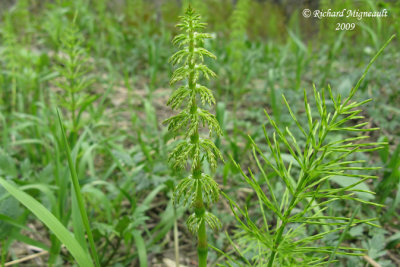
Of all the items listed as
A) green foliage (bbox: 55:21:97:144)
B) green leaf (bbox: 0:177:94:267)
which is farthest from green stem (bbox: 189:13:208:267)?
green foliage (bbox: 55:21:97:144)

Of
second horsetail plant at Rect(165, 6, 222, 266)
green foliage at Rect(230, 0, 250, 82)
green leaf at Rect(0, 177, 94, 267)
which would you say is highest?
green foliage at Rect(230, 0, 250, 82)

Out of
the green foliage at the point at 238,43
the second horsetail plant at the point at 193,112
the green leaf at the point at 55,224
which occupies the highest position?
the green foliage at the point at 238,43

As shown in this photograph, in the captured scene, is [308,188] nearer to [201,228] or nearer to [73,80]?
[201,228]

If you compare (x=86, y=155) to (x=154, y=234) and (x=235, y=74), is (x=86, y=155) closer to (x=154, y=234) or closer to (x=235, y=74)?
(x=154, y=234)

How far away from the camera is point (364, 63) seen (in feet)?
11.5

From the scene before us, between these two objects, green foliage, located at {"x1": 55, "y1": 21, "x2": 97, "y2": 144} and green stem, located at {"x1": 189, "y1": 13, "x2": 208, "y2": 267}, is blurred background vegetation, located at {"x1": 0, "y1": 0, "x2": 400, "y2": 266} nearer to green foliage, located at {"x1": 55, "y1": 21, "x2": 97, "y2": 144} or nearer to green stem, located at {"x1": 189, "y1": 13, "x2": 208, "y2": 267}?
green foliage, located at {"x1": 55, "y1": 21, "x2": 97, "y2": 144}

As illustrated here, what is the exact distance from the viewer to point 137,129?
2676 mm

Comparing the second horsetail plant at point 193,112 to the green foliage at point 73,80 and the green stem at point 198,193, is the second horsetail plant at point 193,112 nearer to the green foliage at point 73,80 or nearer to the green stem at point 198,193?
the green stem at point 198,193

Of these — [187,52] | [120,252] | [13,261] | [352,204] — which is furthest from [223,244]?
[187,52]

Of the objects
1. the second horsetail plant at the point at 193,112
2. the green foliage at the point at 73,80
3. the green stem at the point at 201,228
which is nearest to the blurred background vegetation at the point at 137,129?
the green foliage at the point at 73,80

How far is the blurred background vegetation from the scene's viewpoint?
1558 millimetres

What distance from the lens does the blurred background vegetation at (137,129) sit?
5.11 ft

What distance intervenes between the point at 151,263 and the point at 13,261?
61cm

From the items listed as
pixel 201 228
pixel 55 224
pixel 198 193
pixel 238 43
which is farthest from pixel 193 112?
pixel 238 43
